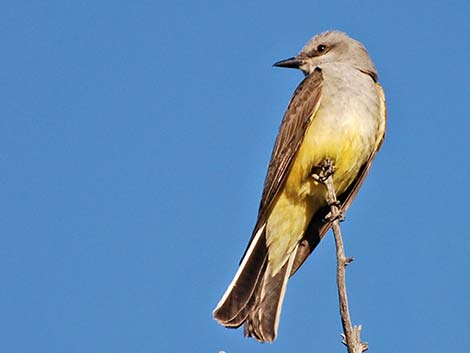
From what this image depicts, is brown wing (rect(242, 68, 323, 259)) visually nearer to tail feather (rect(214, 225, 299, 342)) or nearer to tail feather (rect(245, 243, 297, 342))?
tail feather (rect(214, 225, 299, 342))

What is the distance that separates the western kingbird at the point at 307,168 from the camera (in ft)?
20.6

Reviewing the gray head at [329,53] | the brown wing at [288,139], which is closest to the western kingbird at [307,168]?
the brown wing at [288,139]

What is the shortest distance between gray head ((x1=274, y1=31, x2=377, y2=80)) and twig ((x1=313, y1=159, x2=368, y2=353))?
139cm

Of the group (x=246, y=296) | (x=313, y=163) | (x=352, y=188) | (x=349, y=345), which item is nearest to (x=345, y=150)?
(x=313, y=163)

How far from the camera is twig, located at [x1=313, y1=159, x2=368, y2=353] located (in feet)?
13.1

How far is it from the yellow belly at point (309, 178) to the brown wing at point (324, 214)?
0.26ft

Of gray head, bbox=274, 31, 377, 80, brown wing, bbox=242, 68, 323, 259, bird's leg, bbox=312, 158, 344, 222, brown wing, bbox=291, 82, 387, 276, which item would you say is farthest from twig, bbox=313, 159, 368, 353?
gray head, bbox=274, 31, 377, 80

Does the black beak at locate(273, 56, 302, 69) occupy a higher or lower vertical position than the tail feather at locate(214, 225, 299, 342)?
higher

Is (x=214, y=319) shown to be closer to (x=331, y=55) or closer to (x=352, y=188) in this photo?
(x=352, y=188)

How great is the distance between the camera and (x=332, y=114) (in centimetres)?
641

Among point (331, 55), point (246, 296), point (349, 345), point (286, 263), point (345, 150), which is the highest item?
point (331, 55)

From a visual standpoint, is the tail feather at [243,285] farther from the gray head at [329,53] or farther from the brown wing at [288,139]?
the gray head at [329,53]

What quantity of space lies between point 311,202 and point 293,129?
566mm

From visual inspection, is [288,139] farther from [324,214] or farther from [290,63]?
[290,63]
